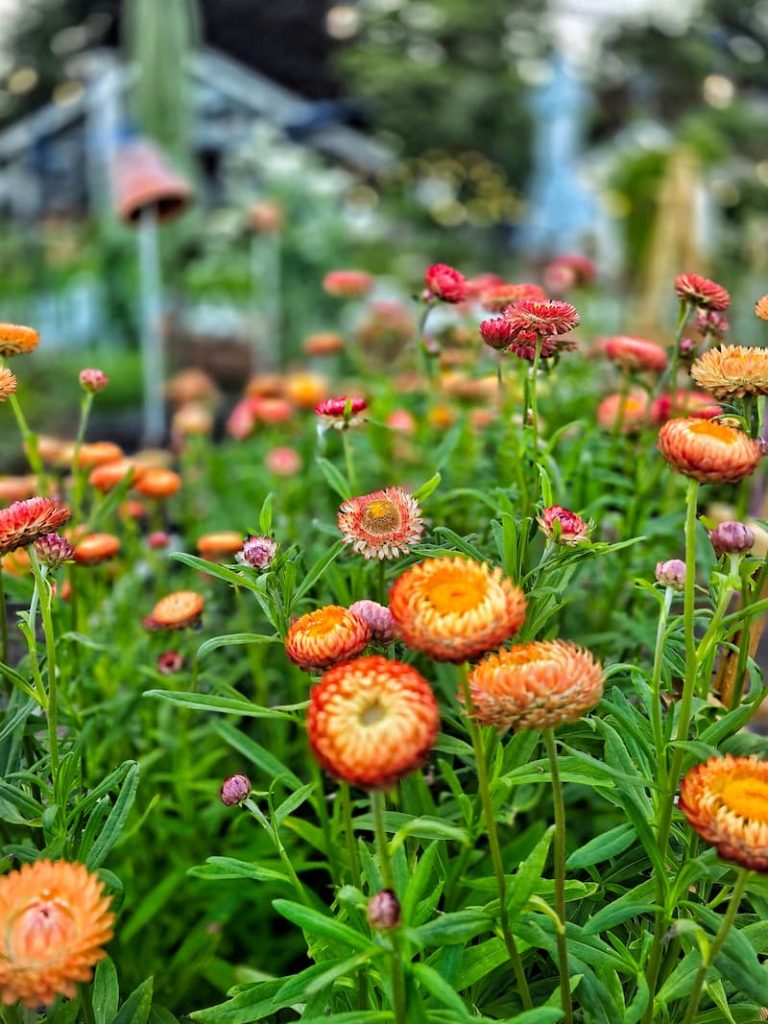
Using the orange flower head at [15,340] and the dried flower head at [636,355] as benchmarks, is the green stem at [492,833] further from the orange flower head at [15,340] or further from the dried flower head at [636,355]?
the dried flower head at [636,355]

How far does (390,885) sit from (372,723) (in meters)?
0.11

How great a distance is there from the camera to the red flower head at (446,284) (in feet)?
3.54

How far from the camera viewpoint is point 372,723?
1.65 ft

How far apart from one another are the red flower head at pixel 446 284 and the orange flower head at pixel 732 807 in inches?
25.4

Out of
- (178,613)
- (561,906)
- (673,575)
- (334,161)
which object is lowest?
(334,161)

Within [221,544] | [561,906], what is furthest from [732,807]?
[221,544]

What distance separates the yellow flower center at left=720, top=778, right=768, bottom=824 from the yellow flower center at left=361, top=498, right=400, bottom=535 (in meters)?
0.31

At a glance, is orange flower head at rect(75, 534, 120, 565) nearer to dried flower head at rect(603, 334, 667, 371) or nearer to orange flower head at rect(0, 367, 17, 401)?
orange flower head at rect(0, 367, 17, 401)

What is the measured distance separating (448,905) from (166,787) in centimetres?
56

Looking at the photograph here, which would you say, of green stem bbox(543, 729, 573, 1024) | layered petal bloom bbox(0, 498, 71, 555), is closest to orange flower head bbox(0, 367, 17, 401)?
layered petal bloom bbox(0, 498, 71, 555)

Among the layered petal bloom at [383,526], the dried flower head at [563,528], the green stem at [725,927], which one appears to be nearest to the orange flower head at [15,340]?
A: the layered petal bloom at [383,526]

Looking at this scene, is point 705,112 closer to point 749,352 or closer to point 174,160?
point 174,160

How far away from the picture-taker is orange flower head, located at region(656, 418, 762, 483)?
0.59 metres

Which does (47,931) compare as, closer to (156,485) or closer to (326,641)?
(326,641)
